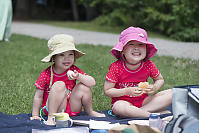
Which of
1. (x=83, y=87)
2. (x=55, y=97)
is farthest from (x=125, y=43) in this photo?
(x=55, y=97)

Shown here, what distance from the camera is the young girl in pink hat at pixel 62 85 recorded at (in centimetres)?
296

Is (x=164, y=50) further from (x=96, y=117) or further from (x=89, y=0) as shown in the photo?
(x=89, y=0)

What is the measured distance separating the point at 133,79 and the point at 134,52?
290mm

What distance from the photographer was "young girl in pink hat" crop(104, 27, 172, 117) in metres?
3.07

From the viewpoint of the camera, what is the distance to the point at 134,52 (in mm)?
3141

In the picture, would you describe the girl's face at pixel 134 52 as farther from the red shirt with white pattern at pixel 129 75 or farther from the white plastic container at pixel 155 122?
the white plastic container at pixel 155 122

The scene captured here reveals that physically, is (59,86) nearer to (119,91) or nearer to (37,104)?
(37,104)

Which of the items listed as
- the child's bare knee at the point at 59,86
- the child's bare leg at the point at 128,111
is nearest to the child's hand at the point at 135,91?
the child's bare leg at the point at 128,111

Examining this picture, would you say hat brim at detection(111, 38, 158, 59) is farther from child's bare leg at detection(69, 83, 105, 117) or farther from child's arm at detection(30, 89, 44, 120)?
child's arm at detection(30, 89, 44, 120)

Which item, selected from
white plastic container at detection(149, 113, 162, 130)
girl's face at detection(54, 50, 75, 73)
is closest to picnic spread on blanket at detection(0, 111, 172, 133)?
white plastic container at detection(149, 113, 162, 130)

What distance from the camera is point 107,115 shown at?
3.33 m

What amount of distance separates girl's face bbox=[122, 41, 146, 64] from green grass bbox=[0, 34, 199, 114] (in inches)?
31.9

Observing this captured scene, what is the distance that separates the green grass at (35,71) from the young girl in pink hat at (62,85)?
471 millimetres

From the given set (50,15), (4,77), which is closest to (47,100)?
(4,77)
